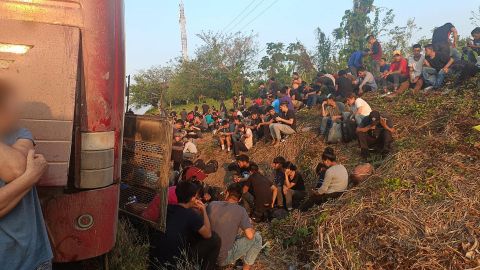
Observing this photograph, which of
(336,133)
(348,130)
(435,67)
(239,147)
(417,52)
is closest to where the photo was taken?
(348,130)

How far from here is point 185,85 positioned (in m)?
31.8

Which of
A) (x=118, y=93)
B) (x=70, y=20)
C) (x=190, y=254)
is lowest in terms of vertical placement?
(x=190, y=254)

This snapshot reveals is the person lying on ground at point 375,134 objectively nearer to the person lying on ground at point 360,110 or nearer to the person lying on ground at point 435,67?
the person lying on ground at point 360,110

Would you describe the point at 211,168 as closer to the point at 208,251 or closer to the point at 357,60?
the point at 357,60

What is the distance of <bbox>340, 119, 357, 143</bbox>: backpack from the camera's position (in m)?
8.70

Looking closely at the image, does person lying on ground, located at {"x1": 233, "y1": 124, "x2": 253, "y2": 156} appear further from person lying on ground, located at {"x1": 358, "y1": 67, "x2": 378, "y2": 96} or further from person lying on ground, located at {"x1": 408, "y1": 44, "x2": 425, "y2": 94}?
person lying on ground, located at {"x1": 408, "y1": 44, "x2": 425, "y2": 94}

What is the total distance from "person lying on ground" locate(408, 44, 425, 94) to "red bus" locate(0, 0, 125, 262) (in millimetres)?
8874

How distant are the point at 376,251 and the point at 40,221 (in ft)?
10.3

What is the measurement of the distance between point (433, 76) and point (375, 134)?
3554mm

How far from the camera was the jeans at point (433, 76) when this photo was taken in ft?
31.6

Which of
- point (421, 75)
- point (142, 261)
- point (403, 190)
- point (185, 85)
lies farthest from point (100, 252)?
point (185, 85)

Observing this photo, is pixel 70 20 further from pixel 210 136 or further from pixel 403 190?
pixel 210 136

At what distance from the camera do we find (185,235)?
403 centimetres

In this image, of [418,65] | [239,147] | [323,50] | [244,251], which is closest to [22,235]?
[244,251]
